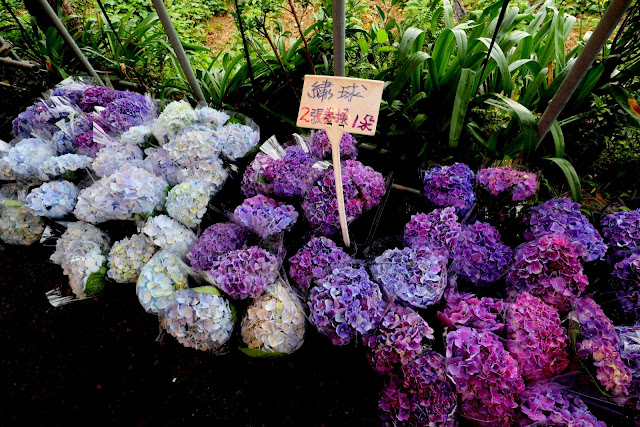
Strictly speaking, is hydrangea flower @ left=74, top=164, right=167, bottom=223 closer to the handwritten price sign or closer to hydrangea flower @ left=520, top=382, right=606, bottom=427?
the handwritten price sign

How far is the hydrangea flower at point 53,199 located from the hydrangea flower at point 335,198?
1.02 m

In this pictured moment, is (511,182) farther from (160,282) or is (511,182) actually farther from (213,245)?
(160,282)

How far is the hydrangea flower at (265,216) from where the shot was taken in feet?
4.22

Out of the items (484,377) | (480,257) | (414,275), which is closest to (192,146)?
(414,275)

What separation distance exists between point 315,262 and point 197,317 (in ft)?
1.34

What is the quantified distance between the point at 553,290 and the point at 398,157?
109 centimetres

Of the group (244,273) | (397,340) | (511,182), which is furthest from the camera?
(511,182)

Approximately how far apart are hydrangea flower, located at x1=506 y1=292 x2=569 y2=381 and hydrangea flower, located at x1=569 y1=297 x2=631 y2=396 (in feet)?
0.16

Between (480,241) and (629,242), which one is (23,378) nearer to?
(480,241)

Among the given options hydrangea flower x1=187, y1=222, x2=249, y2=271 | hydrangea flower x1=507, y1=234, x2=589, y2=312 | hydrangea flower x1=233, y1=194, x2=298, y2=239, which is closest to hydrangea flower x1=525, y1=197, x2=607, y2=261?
hydrangea flower x1=507, y1=234, x2=589, y2=312

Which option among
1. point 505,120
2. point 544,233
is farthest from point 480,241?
point 505,120

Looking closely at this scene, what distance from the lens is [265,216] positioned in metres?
1.29

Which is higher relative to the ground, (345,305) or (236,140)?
(236,140)

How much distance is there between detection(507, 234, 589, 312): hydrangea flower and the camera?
3.55ft
